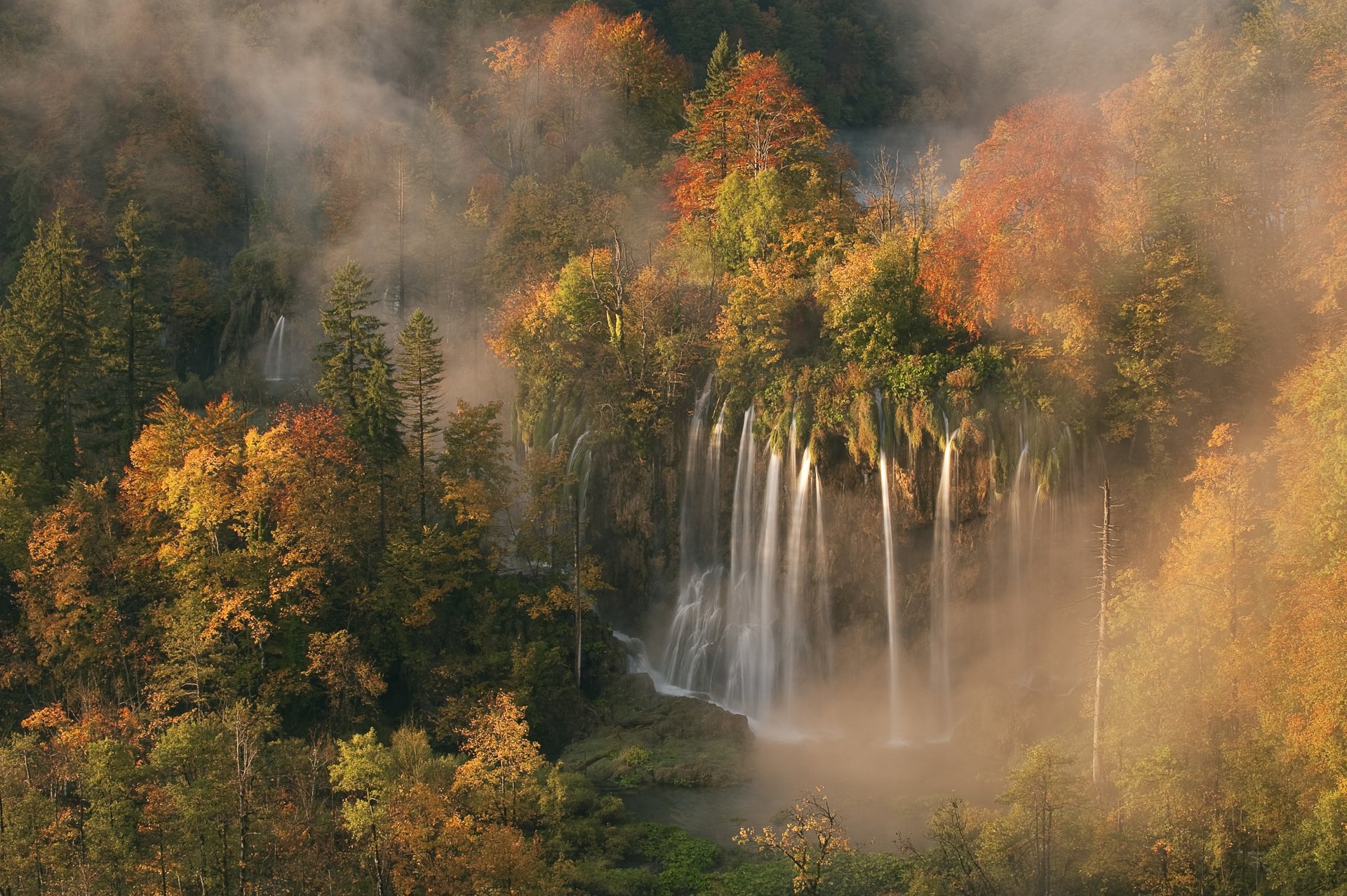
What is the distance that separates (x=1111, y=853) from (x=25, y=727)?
3168 cm

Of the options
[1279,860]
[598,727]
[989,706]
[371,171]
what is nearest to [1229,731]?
[1279,860]

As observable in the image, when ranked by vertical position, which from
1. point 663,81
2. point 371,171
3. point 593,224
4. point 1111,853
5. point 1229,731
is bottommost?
point 1111,853

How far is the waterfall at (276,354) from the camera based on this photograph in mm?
61250

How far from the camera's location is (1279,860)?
26297 mm

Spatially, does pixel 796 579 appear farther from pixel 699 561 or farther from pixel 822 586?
pixel 699 561

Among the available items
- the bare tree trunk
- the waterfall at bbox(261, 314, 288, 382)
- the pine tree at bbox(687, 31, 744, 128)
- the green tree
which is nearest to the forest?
the green tree

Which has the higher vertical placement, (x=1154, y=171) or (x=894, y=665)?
(x=1154, y=171)

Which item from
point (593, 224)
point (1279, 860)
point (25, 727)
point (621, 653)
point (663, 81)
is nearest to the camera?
point (1279, 860)

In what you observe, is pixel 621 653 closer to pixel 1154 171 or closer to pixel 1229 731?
pixel 1229 731

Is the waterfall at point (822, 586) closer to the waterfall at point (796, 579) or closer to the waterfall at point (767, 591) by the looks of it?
the waterfall at point (796, 579)

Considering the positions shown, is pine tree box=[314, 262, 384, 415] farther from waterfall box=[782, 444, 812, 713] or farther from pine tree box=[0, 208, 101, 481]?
waterfall box=[782, 444, 812, 713]

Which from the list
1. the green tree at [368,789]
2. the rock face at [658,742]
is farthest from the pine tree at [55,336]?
the rock face at [658,742]

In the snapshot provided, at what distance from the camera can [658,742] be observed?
38.2 m

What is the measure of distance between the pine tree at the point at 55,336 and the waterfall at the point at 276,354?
1379 centimetres
